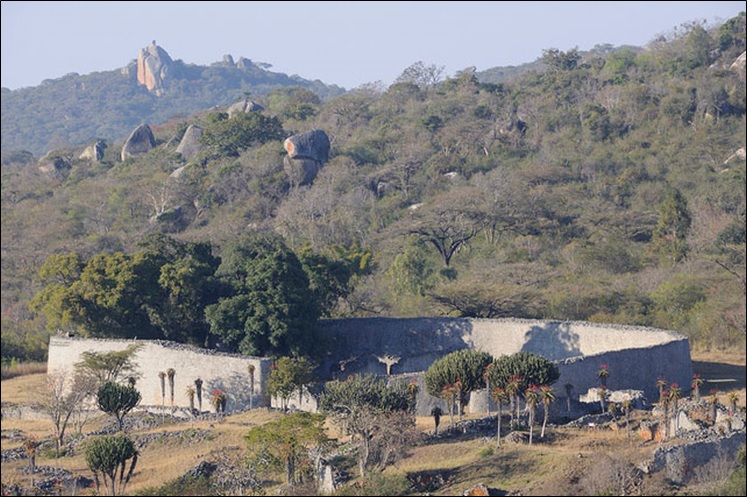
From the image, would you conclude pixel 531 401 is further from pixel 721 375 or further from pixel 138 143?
pixel 138 143

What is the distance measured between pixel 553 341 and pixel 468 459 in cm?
1668

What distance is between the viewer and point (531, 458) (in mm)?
31406

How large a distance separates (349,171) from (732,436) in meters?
61.8

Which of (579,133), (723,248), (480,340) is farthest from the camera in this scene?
(579,133)

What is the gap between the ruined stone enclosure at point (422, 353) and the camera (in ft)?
137

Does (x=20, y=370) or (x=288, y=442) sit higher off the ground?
(x=20, y=370)

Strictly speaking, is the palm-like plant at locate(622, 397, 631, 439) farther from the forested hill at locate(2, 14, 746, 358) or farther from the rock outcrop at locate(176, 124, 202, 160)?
the rock outcrop at locate(176, 124, 202, 160)

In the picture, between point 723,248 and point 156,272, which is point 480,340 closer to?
point 156,272

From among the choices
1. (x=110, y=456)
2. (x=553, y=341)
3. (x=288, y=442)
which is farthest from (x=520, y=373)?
(x=553, y=341)

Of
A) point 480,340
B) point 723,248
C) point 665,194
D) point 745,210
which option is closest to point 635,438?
point 480,340

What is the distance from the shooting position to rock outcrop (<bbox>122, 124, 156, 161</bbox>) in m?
113

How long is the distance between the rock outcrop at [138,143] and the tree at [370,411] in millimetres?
77926

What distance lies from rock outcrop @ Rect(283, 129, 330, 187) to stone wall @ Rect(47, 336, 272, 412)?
45.2 m

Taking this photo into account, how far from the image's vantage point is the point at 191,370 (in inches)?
1705
